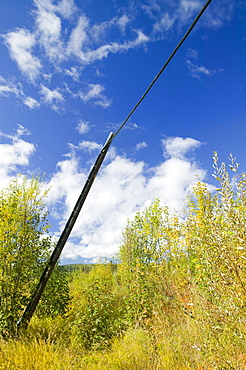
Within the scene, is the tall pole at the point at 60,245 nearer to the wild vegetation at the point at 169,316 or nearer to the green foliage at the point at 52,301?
the wild vegetation at the point at 169,316

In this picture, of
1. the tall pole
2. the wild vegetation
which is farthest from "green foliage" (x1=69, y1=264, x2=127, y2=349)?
the tall pole

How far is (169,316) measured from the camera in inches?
205

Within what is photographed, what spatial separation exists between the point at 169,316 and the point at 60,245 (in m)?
2.77

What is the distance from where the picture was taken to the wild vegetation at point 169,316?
6.72 feet

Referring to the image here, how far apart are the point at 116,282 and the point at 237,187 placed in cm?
1013

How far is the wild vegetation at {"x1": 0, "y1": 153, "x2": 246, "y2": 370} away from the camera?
205 cm

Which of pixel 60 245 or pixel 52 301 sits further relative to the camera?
pixel 52 301

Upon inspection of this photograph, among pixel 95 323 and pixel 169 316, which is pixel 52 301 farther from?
pixel 169 316

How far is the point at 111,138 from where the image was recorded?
4.65 metres

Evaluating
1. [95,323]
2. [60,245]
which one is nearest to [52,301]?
[95,323]

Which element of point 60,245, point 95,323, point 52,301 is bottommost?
point 95,323

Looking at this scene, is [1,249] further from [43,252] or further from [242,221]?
[242,221]

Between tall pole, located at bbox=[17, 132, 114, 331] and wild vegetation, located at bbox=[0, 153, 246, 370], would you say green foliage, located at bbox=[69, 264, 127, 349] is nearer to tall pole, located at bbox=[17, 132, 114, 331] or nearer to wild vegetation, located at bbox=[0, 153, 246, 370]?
wild vegetation, located at bbox=[0, 153, 246, 370]

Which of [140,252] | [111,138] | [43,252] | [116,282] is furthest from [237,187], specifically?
[116,282]
